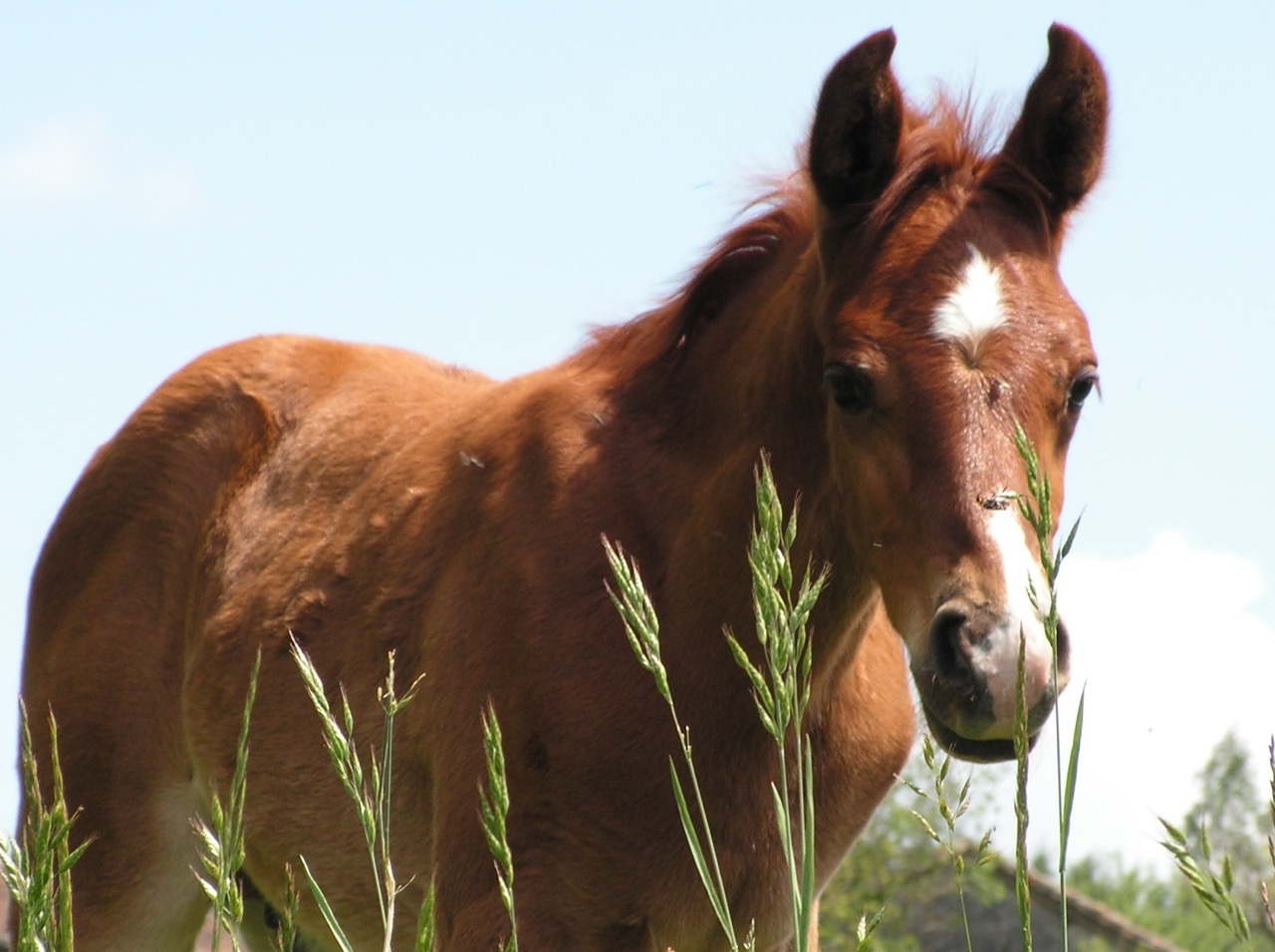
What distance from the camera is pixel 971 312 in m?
3.03

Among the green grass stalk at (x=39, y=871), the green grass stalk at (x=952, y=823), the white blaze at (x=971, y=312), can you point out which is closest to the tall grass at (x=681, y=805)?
the green grass stalk at (x=39, y=871)

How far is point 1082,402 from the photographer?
320 cm

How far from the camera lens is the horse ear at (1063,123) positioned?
11.7 ft

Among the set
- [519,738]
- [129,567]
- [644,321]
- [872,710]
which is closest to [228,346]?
[129,567]

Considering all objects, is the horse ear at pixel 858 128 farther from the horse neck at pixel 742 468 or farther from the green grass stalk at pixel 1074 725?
the green grass stalk at pixel 1074 725

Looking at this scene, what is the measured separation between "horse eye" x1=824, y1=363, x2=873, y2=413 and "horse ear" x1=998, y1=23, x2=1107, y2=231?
28.6 inches

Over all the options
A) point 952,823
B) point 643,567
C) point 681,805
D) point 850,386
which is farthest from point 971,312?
Answer: point 681,805

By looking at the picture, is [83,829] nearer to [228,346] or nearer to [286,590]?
[286,590]

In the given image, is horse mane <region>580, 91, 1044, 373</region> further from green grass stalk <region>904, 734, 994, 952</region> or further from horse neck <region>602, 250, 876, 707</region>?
green grass stalk <region>904, 734, 994, 952</region>

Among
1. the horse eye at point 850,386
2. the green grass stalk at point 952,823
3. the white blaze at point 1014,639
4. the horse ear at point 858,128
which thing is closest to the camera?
the green grass stalk at point 952,823

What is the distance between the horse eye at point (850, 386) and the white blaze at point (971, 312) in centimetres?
19

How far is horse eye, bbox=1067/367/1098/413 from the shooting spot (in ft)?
10.2

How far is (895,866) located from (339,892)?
53.0 feet

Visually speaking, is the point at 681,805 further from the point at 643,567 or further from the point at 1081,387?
the point at 643,567
